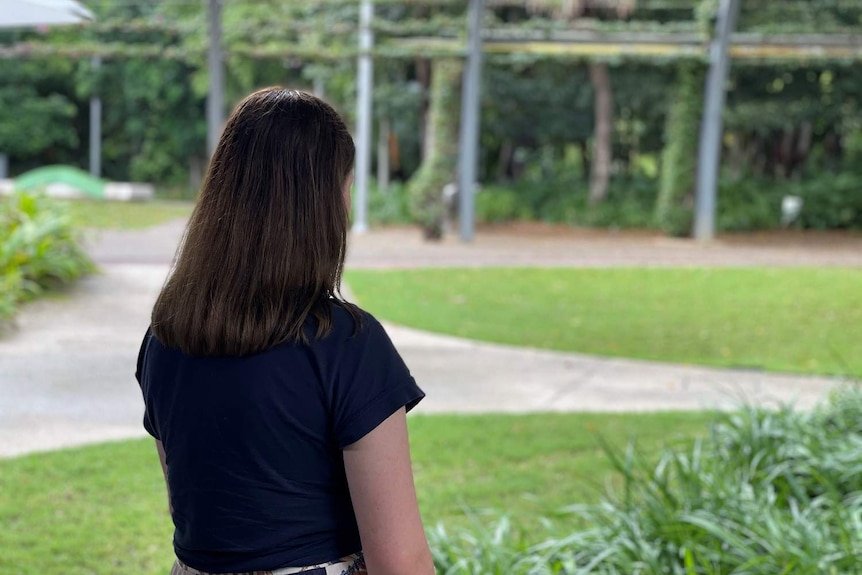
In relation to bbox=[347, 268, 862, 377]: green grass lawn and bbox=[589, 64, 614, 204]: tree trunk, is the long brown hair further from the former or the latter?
bbox=[589, 64, 614, 204]: tree trunk

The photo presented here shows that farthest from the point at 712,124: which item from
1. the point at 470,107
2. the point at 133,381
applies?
the point at 133,381

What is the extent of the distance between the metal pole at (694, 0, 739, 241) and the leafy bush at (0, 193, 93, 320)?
43.0 ft

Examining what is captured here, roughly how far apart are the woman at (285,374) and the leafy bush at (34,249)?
8.58m

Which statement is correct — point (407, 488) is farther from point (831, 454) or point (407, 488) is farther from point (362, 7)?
point (362, 7)

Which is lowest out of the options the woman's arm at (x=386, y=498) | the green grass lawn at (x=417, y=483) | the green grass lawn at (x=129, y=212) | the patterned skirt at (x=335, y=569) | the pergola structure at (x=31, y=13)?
the green grass lawn at (x=129, y=212)

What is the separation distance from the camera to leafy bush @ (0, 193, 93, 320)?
420 inches

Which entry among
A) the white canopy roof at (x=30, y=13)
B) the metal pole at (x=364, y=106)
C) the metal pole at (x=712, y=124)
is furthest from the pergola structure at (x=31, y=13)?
the metal pole at (x=712, y=124)

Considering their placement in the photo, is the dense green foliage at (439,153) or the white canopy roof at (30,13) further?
the dense green foliage at (439,153)

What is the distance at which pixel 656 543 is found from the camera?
3.80 m

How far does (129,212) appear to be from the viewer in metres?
25.6

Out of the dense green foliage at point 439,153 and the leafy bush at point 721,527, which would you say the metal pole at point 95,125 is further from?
the leafy bush at point 721,527

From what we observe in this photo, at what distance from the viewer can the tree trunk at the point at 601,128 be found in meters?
24.5

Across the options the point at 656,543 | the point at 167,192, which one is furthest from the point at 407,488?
the point at 167,192

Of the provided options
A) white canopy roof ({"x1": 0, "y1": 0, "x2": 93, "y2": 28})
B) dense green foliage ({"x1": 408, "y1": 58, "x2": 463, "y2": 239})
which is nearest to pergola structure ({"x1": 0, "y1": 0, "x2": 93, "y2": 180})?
white canopy roof ({"x1": 0, "y1": 0, "x2": 93, "y2": 28})
